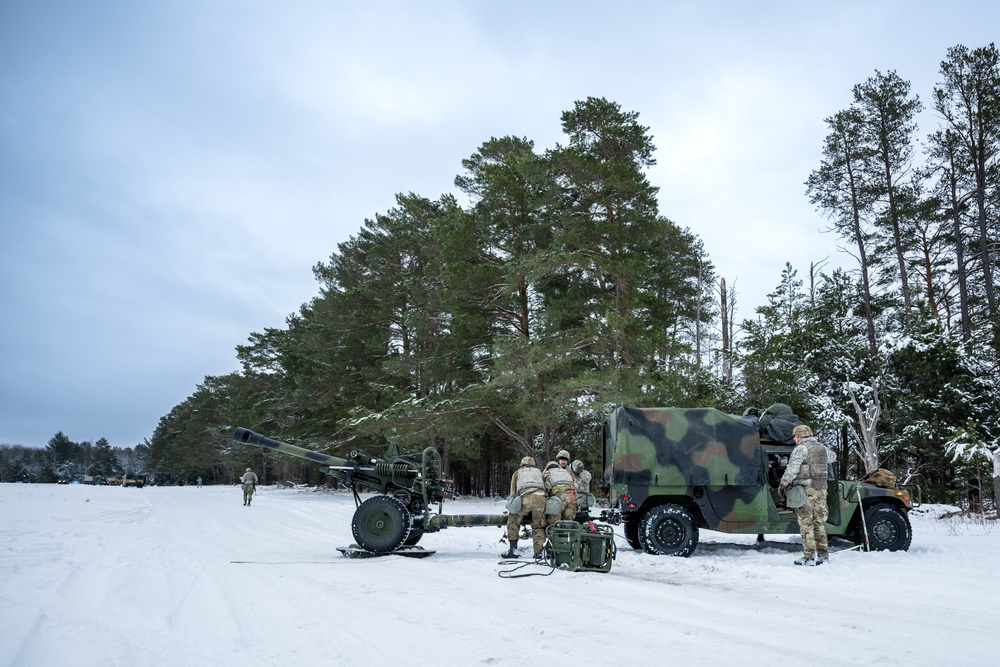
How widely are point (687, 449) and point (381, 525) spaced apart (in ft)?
16.8

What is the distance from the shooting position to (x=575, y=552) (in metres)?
8.41

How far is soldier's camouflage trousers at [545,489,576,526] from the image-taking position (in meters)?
9.73

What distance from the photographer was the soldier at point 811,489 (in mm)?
8859

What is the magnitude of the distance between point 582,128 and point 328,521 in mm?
16282

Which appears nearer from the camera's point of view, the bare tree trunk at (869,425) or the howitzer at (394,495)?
the howitzer at (394,495)

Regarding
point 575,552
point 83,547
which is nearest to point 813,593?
point 575,552

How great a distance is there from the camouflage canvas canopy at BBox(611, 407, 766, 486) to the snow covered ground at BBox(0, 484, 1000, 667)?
1.22m

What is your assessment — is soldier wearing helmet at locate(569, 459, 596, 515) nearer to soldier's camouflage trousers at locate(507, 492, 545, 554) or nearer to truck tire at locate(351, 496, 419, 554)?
soldier's camouflage trousers at locate(507, 492, 545, 554)

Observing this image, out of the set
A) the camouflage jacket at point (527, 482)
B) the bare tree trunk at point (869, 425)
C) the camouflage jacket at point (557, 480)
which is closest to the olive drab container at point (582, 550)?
the camouflage jacket at point (527, 482)

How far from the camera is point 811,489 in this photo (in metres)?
8.96

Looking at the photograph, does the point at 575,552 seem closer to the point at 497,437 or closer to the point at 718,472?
the point at 718,472

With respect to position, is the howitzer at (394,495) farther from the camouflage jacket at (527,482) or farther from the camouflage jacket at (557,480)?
the camouflage jacket at (557,480)

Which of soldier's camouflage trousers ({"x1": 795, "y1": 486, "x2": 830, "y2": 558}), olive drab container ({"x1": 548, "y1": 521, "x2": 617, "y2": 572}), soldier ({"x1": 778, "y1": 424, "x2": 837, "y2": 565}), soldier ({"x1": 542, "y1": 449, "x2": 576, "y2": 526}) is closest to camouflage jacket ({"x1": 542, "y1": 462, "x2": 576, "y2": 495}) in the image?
soldier ({"x1": 542, "y1": 449, "x2": 576, "y2": 526})

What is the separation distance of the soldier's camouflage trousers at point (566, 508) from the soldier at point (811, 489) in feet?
9.99
